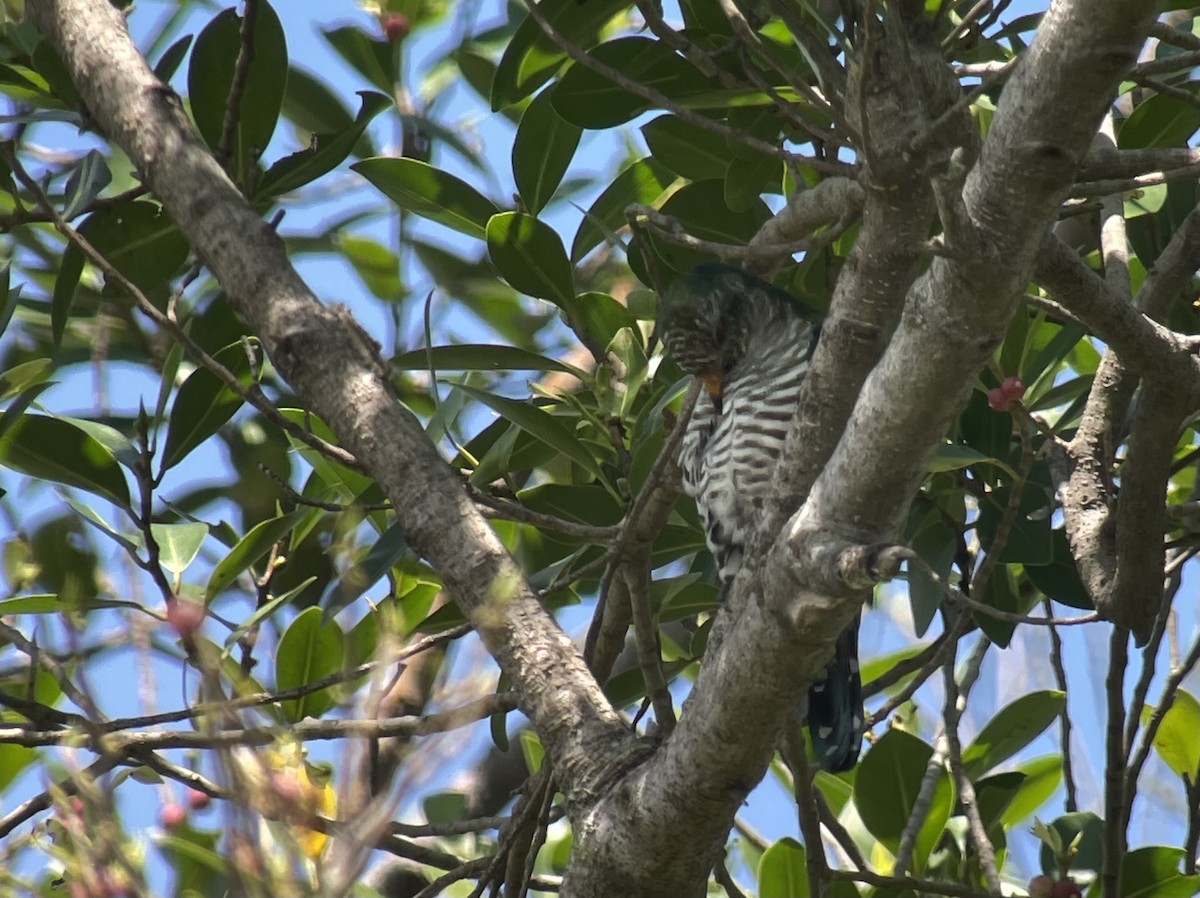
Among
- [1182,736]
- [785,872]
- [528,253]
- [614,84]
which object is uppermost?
[614,84]

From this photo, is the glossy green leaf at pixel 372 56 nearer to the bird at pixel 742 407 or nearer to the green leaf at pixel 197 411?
the bird at pixel 742 407

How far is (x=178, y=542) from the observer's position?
2484mm

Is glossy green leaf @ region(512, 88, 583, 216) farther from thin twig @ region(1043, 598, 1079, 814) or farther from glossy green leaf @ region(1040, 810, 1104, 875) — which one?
glossy green leaf @ region(1040, 810, 1104, 875)

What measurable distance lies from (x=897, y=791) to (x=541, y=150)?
4.46ft

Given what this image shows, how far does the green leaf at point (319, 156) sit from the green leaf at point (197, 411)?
1.27 ft

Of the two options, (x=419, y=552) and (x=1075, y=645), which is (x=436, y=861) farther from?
(x=1075, y=645)

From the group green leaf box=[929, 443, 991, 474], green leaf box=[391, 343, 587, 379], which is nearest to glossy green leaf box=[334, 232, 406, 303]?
green leaf box=[391, 343, 587, 379]

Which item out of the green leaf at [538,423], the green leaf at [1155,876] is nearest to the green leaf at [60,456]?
the green leaf at [538,423]

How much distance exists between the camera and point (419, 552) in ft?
6.44

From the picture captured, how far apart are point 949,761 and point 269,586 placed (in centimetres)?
137

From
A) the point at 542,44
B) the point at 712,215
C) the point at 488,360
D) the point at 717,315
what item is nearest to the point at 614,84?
the point at 542,44

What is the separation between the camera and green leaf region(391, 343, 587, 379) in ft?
8.52

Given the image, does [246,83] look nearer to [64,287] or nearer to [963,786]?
[64,287]

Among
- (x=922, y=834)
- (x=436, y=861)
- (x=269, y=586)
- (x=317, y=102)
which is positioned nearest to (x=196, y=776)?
(x=436, y=861)
